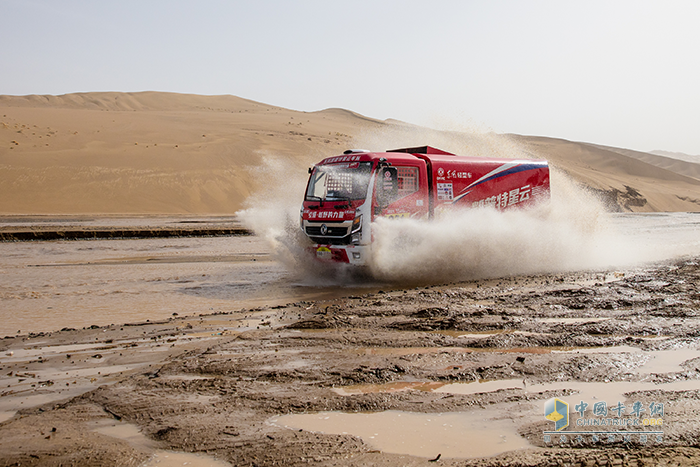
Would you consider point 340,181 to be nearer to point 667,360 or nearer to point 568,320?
point 568,320

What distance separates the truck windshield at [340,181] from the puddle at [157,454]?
7569mm

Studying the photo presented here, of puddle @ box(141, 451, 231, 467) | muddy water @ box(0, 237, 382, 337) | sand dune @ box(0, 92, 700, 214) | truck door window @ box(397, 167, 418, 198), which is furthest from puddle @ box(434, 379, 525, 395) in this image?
sand dune @ box(0, 92, 700, 214)

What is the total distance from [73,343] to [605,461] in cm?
574

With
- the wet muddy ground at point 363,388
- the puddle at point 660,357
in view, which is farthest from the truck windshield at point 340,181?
the puddle at point 660,357

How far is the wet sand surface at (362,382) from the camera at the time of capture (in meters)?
3.75

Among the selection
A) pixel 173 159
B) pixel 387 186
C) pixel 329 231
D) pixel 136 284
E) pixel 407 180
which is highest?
pixel 173 159

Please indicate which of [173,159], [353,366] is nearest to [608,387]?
[353,366]

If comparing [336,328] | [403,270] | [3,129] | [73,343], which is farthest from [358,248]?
[3,129]

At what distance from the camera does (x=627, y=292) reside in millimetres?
9586

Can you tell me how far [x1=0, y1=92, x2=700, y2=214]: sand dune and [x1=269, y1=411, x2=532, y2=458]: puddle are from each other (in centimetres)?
1131

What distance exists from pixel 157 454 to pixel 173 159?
145ft

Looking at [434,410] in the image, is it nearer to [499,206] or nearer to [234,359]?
[234,359]

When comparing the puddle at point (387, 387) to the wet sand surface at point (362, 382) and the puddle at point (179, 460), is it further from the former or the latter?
the puddle at point (179, 460)

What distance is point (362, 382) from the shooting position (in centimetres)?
513
